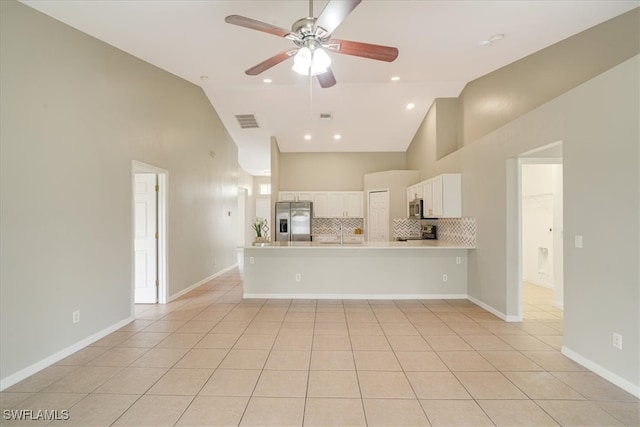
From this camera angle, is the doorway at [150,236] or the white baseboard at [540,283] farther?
the white baseboard at [540,283]

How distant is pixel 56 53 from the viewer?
9.47 ft

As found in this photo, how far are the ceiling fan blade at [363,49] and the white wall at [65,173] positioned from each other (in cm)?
264

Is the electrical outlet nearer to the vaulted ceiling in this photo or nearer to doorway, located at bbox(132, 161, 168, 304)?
the vaulted ceiling

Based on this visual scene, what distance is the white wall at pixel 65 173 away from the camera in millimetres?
2496

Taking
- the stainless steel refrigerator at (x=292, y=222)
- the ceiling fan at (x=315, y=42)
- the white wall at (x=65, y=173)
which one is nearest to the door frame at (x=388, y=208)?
the stainless steel refrigerator at (x=292, y=222)

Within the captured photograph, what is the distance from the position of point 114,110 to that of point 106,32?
82cm

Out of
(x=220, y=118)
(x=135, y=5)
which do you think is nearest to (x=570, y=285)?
(x=135, y=5)

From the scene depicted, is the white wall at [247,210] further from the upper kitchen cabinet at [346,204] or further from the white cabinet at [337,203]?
the upper kitchen cabinet at [346,204]

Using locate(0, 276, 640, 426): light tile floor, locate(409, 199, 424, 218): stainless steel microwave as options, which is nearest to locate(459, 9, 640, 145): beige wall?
locate(409, 199, 424, 218): stainless steel microwave

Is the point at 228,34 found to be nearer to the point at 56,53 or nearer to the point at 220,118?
the point at 56,53

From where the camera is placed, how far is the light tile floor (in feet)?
6.79

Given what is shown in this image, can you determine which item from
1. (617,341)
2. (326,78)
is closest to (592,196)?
(617,341)

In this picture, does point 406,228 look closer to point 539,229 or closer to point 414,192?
point 414,192

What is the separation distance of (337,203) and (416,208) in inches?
92.4
